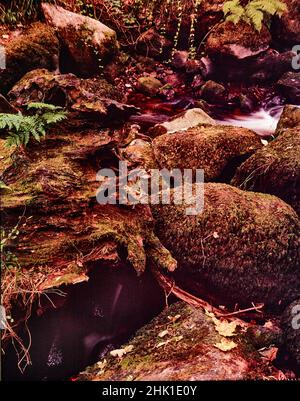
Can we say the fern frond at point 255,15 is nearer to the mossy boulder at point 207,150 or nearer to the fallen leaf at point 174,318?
the mossy boulder at point 207,150

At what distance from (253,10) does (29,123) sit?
20.1ft

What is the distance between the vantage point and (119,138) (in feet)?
11.4

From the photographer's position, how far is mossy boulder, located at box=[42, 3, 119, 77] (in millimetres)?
6125

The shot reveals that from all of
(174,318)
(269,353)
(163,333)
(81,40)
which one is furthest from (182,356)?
(81,40)

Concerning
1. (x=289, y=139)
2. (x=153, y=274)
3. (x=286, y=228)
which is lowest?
(x=153, y=274)

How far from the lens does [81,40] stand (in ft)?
20.6

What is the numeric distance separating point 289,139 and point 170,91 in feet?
11.0

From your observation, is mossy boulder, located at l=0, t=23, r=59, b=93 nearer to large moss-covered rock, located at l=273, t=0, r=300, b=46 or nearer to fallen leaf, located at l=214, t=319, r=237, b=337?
fallen leaf, located at l=214, t=319, r=237, b=337

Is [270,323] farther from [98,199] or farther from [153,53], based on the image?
[153,53]

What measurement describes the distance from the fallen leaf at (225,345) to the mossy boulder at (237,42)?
622cm

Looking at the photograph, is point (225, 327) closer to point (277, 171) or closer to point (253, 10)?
point (277, 171)

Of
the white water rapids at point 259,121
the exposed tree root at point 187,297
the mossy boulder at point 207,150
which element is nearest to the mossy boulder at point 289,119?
the white water rapids at point 259,121

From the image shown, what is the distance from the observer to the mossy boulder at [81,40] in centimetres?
612

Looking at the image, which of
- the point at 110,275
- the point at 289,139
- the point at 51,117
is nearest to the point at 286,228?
the point at 289,139
